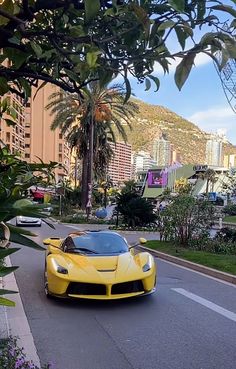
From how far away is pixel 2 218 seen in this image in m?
2.04

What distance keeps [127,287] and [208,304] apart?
5.25 ft

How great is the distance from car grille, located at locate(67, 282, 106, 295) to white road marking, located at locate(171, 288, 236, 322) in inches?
79.2

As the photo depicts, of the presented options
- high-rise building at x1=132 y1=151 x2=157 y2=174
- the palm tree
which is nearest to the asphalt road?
the palm tree

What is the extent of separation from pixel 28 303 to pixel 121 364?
348cm

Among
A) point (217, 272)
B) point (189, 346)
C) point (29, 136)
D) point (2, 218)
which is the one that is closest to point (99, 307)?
point (189, 346)

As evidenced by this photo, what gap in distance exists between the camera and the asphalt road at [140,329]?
5309 millimetres

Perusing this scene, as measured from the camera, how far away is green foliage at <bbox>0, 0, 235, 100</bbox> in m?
1.92

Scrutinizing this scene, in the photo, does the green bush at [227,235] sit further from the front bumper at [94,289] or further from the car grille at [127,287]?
the front bumper at [94,289]

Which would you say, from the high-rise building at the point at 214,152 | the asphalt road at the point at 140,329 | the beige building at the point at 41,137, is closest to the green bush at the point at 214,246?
the asphalt road at the point at 140,329

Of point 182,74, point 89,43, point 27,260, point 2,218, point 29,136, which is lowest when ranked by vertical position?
point 27,260

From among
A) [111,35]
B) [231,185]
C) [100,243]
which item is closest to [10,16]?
[111,35]

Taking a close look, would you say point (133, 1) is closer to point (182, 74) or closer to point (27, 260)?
point (182, 74)

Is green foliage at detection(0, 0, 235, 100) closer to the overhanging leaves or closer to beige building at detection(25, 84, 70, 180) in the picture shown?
the overhanging leaves

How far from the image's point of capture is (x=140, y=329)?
259 inches
